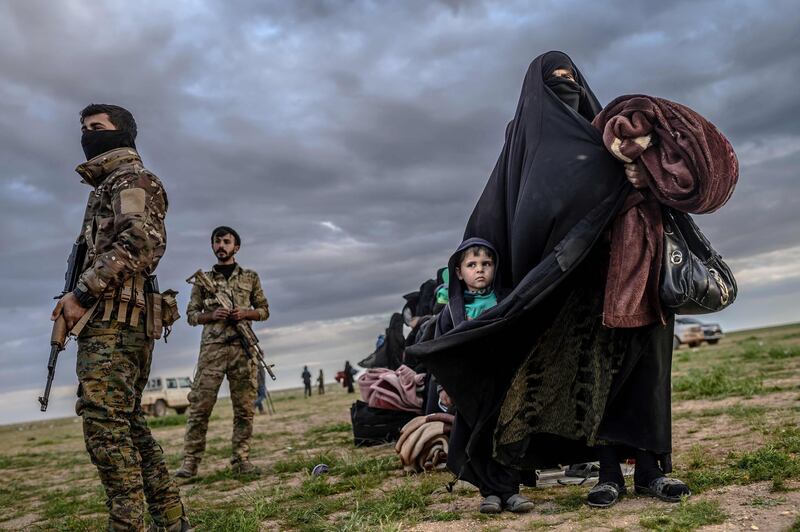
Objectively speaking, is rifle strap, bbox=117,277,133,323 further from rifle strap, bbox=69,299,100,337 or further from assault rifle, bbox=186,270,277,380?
assault rifle, bbox=186,270,277,380

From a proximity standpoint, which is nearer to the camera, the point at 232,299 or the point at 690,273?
the point at 690,273

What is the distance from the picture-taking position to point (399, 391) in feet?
24.7

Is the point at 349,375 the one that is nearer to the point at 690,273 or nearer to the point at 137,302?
the point at 137,302

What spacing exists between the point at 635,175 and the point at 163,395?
30.2 m

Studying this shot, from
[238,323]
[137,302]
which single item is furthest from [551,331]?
[238,323]

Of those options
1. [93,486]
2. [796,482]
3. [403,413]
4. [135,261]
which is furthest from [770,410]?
[93,486]

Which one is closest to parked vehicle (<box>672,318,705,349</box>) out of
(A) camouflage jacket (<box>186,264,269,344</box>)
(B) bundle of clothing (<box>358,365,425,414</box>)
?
(B) bundle of clothing (<box>358,365,425,414</box>)

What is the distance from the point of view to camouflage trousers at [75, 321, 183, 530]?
3350 mm

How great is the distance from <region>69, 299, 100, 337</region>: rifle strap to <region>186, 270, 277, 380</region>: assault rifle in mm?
3232

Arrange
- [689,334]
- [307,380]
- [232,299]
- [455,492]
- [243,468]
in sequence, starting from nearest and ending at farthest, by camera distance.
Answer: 1. [455,492]
2. [243,468]
3. [232,299]
4. [689,334]
5. [307,380]

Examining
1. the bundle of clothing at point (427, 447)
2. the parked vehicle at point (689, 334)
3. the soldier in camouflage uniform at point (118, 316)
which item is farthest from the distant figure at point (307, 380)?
the soldier in camouflage uniform at point (118, 316)

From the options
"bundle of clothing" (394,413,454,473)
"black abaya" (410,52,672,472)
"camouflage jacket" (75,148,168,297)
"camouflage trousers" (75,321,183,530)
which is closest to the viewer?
"camouflage trousers" (75,321,183,530)

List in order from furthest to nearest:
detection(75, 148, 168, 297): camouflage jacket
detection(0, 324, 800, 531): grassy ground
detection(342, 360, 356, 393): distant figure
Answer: detection(342, 360, 356, 393): distant figure
detection(75, 148, 168, 297): camouflage jacket
detection(0, 324, 800, 531): grassy ground

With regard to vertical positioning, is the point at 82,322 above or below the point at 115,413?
above
